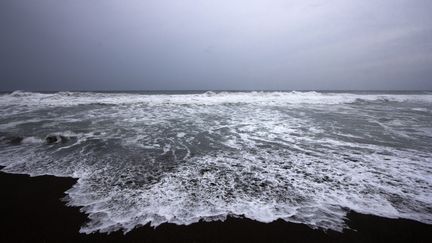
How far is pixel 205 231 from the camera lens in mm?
2537

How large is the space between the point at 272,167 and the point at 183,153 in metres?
2.21

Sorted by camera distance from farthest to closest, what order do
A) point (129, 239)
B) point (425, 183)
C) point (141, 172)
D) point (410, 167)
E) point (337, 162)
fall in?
point (337, 162) < point (410, 167) < point (141, 172) < point (425, 183) < point (129, 239)

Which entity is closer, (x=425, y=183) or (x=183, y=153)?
(x=425, y=183)

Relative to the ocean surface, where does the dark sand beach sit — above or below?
below

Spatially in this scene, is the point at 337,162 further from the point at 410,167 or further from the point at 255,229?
the point at 255,229

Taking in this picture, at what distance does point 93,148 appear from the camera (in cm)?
576

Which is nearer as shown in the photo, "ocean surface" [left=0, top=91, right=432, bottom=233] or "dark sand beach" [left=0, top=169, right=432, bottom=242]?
"dark sand beach" [left=0, top=169, right=432, bottom=242]

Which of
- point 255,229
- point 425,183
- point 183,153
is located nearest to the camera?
point 255,229

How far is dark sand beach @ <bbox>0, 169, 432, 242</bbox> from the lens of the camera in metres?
2.41

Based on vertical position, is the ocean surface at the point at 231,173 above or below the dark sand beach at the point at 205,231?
above

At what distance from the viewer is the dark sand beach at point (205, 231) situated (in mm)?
2414

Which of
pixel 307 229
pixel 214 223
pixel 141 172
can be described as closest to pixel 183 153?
pixel 141 172

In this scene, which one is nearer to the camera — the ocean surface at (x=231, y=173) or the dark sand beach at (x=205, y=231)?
the dark sand beach at (x=205, y=231)

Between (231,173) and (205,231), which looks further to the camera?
(231,173)
